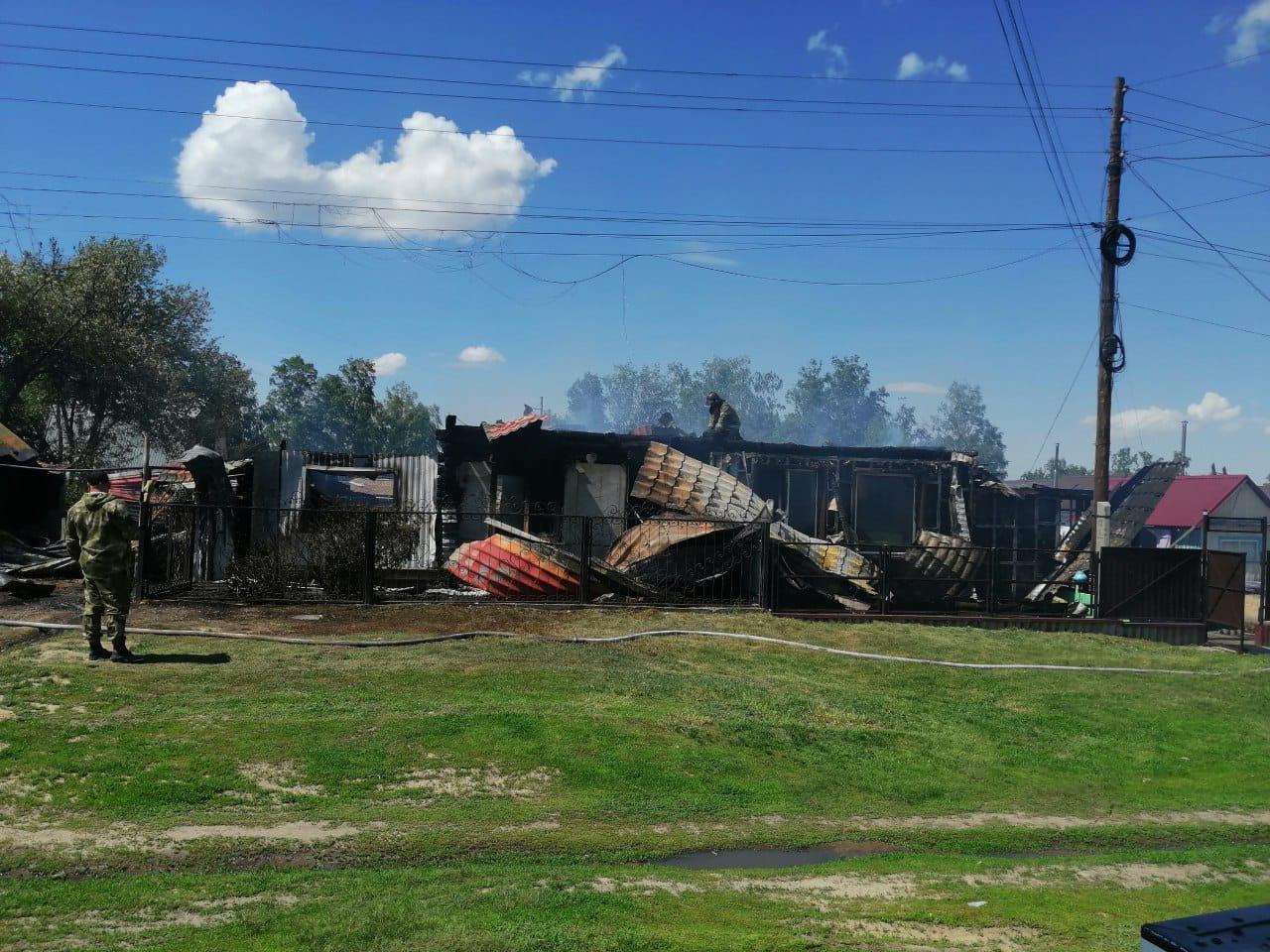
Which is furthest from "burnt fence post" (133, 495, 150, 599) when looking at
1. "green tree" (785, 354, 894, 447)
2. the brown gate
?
"green tree" (785, 354, 894, 447)

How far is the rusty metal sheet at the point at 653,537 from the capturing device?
601 inches

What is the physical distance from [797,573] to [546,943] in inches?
475

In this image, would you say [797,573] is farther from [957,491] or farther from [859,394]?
[859,394]

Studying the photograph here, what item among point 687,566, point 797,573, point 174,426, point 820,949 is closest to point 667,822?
point 820,949

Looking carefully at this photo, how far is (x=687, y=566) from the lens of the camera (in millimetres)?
15227

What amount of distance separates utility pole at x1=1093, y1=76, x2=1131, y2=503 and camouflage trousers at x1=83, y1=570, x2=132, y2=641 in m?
17.2

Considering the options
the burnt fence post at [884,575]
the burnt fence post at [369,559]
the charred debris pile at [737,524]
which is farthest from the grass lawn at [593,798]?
the burnt fence post at [884,575]

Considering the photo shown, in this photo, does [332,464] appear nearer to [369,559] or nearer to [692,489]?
[369,559]

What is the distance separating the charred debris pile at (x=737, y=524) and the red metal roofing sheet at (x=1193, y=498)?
20.6 metres

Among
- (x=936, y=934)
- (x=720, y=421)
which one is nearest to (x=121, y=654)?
(x=936, y=934)

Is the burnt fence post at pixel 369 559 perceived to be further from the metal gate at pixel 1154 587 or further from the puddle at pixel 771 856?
the metal gate at pixel 1154 587

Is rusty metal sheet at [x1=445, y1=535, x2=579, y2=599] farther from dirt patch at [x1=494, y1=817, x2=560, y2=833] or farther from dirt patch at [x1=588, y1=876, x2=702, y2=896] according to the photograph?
dirt patch at [x1=588, y1=876, x2=702, y2=896]

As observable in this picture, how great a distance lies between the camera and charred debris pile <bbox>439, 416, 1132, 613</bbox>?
1483 centimetres

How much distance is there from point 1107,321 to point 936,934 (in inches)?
681
